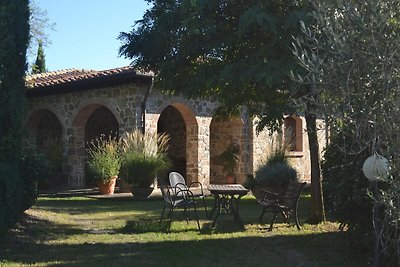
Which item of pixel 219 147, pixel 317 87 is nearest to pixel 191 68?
pixel 317 87

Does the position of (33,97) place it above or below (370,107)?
above

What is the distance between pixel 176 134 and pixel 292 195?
9.42 m

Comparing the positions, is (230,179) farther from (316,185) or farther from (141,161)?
(316,185)

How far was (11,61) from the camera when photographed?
6773 millimetres

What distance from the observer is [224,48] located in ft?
25.0

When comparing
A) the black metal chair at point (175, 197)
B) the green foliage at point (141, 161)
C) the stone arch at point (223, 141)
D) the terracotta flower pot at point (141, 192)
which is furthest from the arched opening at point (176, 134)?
the black metal chair at point (175, 197)

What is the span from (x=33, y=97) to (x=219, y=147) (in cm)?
623

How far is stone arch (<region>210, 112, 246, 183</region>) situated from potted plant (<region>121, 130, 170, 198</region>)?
12.5 ft

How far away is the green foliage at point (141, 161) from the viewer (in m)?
12.6

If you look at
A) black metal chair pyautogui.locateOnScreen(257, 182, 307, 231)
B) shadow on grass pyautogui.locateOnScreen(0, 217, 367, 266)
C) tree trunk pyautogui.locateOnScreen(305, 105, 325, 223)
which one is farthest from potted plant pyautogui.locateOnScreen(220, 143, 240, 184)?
shadow on grass pyautogui.locateOnScreen(0, 217, 367, 266)

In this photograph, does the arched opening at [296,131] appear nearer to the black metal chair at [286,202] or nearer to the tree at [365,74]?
the black metal chair at [286,202]

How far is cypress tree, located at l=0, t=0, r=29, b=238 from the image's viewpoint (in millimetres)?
6578

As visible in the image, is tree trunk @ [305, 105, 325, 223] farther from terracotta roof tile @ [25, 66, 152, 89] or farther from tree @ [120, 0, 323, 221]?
terracotta roof tile @ [25, 66, 152, 89]

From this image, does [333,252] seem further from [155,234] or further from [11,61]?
[11,61]
